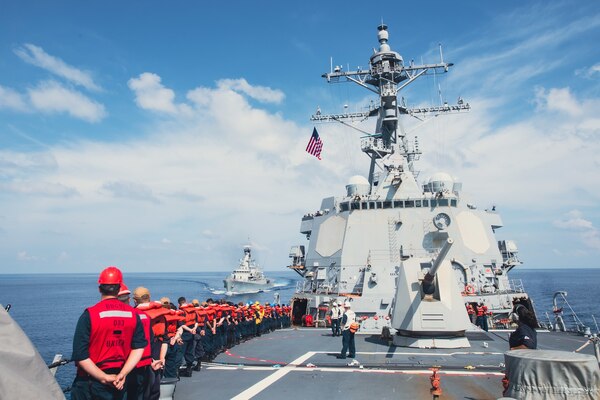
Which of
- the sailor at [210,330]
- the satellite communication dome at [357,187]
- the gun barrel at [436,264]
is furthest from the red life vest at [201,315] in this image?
the satellite communication dome at [357,187]

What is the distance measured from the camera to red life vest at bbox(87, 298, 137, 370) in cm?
247

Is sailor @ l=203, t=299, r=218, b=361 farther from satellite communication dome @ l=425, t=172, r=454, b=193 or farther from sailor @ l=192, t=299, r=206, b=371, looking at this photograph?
satellite communication dome @ l=425, t=172, r=454, b=193

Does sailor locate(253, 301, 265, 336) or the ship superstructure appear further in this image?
the ship superstructure

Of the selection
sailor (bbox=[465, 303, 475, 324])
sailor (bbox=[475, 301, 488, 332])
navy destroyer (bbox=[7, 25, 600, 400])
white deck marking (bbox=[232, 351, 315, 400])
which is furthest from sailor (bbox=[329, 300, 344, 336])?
sailor (bbox=[465, 303, 475, 324])

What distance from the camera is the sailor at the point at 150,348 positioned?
3.02m

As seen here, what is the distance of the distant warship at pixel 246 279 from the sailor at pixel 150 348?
56626 millimetres

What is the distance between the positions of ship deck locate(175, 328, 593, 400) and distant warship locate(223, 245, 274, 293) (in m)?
51.8

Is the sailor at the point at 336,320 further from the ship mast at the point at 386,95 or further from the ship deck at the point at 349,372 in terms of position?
the ship mast at the point at 386,95

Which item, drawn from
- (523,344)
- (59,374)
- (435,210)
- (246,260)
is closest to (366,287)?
(435,210)

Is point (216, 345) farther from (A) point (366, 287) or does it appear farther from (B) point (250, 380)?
(A) point (366, 287)

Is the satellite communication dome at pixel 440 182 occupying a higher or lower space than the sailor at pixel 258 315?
higher

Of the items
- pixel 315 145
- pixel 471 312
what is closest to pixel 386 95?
pixel 315 145

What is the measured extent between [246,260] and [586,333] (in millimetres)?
57001

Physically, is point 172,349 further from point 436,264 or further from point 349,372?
point 436,264
